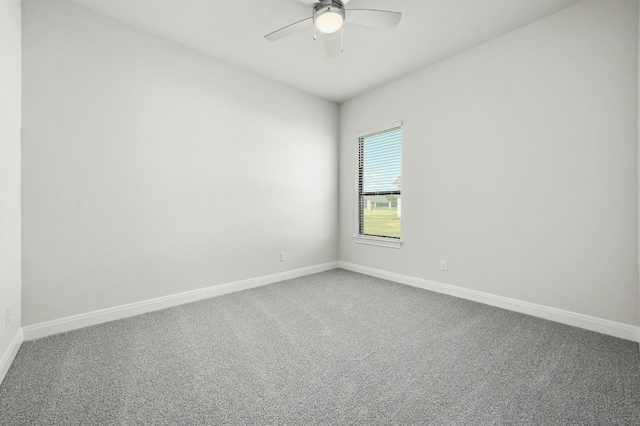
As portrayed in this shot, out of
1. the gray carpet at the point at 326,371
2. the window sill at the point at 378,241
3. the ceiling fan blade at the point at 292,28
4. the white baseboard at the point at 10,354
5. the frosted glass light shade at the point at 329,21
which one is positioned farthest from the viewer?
the window sill at the point at 378,241

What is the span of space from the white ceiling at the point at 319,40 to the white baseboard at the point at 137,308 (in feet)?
8.48

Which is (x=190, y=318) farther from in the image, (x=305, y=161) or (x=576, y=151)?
(x=576, y=151)

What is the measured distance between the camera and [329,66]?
337cm

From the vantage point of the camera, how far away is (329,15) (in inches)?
79.0

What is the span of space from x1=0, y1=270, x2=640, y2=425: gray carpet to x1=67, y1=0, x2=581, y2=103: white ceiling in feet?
8.72

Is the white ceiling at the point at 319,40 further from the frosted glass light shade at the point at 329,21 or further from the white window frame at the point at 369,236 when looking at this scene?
the white window frame at the point at 369,236

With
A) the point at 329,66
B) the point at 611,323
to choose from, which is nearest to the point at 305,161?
the point at 329,66

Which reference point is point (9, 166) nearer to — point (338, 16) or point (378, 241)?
point (338, 16)

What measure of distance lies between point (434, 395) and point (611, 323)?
1814 millimetres

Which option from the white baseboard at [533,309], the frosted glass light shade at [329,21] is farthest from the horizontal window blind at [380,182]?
the frosted glass light shade at [329,21]

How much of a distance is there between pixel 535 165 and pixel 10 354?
423 centimetres

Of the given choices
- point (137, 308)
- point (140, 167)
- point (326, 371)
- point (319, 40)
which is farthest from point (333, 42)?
point (137, 308)

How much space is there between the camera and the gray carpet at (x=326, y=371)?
137 centimetres

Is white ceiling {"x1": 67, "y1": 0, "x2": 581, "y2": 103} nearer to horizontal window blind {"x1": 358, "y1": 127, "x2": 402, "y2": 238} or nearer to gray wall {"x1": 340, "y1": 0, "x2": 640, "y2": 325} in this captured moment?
gray wall {"x1": 340, "y1": 0, "x2": 640, "y2": 325}
